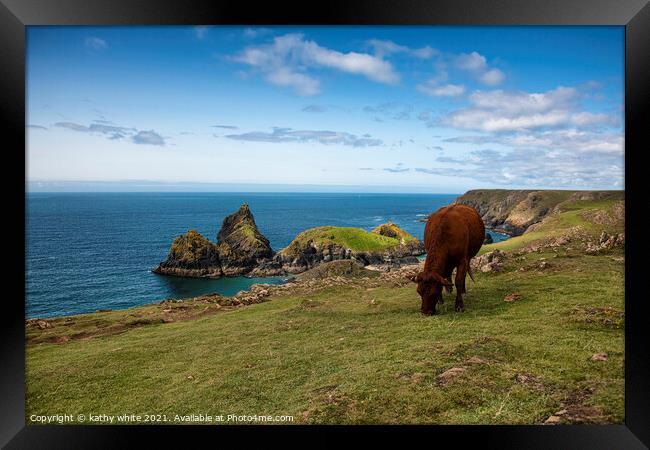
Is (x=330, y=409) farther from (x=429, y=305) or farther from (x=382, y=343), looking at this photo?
(x=429, y=305)

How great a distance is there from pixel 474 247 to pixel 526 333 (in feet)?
9.58

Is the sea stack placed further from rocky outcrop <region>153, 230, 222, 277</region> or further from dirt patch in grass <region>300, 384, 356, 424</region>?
dirt patch in grass <region>300, 384, 356, 424</region>

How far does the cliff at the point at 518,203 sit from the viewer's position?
9498 millimetres

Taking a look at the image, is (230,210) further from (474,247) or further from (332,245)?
(474,247)

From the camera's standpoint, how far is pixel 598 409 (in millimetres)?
5527

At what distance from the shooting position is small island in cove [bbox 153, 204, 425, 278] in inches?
481

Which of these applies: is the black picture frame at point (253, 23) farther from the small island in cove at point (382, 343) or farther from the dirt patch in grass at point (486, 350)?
the dirt patch in grass at point (486, 350)

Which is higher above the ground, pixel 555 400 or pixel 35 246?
pixel 35 246

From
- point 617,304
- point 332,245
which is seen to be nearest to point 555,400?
point 617,304

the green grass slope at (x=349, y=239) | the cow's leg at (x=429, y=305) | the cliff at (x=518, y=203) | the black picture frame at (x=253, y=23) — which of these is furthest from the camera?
the green grass slope at (x=349, y=239)

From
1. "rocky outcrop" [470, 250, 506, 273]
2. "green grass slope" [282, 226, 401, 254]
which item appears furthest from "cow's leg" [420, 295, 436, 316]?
"green grass slope" [282, 226, 401, 254]

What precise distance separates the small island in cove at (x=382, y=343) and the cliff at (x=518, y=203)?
7 centimetres

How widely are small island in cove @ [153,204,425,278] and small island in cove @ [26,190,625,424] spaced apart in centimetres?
14

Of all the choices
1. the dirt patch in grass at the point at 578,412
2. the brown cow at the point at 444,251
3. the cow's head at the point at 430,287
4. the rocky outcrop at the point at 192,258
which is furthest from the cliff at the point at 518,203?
the rocky outcrop at the point at 192,258
